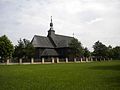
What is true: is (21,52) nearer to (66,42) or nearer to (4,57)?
(4,57)

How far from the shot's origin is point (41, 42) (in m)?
86.2

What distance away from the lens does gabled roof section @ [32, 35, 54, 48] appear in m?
83.8

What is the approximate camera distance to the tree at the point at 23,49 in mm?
68688

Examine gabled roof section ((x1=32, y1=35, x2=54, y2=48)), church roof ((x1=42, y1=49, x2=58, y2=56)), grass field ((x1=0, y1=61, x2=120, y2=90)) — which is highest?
gabled roof section ((x1=32, y1=35, x2=54, y2=48))

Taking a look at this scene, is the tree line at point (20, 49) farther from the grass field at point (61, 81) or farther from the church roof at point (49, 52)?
the grass field at point (61, 81)

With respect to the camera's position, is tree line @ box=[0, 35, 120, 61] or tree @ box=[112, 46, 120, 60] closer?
tree line @ box=[0, 35, 120, 61]

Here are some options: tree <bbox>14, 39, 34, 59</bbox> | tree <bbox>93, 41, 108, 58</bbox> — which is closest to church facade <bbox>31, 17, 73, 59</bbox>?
tree <bbox>14, 39, 34, 59</bbox>

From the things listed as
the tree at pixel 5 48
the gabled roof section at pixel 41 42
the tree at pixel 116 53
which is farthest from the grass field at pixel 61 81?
the tree at pixel 116 53

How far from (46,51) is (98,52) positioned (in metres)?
37.2

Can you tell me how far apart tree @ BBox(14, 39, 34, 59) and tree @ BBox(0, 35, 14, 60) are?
5.86 m

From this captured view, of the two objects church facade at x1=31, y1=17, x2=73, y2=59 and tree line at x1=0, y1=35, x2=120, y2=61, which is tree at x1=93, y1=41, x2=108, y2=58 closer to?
church facade at x1=31, y1=17, x2=73, y2=59

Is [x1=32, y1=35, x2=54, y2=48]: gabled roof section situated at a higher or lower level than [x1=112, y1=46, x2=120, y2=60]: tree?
higher

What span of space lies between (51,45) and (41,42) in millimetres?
6368

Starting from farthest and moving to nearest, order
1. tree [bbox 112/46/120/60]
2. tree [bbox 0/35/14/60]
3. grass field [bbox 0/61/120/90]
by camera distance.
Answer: tree [bbox 112/46/120/60] < tree [bbox 0/35/14/60] < grass field [bbox 0/61/120/90]
